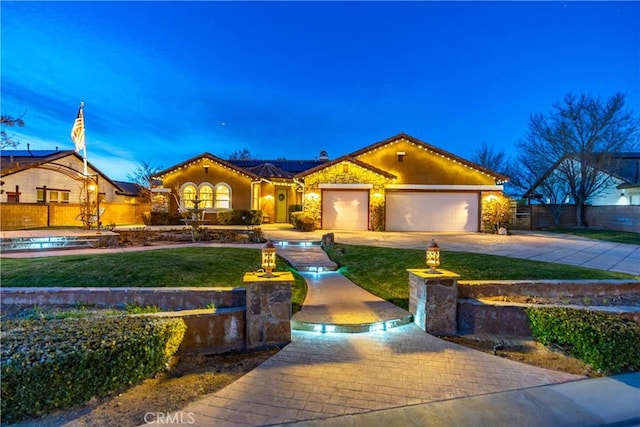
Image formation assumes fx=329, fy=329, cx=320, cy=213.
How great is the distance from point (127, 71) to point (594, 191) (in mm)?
30612

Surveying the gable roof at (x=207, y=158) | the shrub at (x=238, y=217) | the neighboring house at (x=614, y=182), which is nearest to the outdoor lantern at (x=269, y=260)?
the shrub at (x=238, y=217)

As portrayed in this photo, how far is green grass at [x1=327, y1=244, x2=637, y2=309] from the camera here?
668 centimetres

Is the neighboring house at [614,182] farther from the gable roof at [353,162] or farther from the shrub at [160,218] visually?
the shrub at [160,218]

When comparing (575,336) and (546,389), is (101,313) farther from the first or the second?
(575,336)

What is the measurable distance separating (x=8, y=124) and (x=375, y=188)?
14654 mm

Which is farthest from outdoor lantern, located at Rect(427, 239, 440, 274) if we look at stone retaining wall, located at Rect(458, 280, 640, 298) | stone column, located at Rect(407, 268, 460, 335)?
stone retaining wall, located at Rect(458, 280, 640, 298)

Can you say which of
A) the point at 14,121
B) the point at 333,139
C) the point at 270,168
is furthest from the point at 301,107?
the point at 14,121

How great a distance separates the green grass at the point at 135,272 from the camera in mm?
5935

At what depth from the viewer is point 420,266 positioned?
7691 mm

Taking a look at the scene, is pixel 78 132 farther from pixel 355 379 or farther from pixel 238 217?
pixel 355 379

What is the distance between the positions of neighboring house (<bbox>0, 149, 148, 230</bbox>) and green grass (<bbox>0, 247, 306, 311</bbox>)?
8649 mm

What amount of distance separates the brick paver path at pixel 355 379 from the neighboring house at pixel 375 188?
13618 mm

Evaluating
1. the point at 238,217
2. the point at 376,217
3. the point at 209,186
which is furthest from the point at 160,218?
the point at 376,217

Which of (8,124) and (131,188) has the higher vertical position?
(131,188)
